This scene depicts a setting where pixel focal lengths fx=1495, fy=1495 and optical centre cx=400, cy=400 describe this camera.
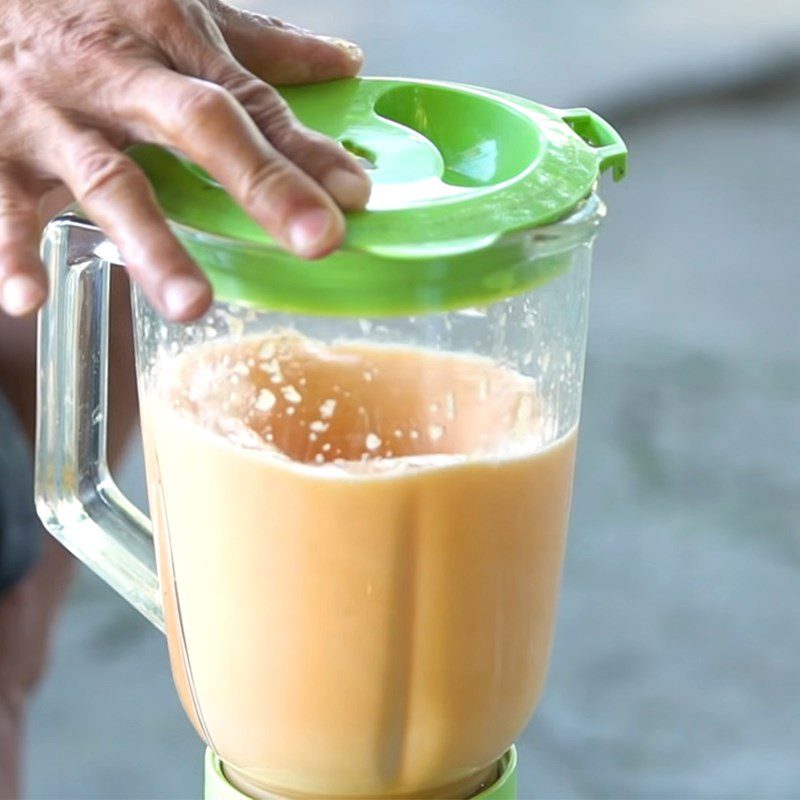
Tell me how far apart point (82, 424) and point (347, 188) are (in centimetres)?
19

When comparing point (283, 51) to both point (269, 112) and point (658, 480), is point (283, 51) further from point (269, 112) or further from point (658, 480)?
point (658, 480)

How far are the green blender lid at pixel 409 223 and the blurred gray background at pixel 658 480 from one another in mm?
1096

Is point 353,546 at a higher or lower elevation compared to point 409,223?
lower

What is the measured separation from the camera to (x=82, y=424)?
63 cm

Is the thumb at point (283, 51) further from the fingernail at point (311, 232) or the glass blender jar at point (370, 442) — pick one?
the fingernail at point (311, 232)

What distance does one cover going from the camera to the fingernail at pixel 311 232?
1.57 feet

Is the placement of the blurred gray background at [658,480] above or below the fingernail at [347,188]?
below

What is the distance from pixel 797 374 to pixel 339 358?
1722 millimetres

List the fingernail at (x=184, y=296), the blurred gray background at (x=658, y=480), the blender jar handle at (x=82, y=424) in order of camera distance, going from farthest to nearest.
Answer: the blurred gray background at (x=658, y=480), the blender jar handle at (x=82, y=424), the fingernail at (x=184, y=296)

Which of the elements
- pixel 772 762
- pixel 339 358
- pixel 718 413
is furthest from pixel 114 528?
pixel 718 413

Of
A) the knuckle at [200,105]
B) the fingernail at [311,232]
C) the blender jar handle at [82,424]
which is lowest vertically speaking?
the blender jar handle at [82,424]

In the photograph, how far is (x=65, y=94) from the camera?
550mm

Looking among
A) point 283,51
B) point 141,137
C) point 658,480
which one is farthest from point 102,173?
point 658,480

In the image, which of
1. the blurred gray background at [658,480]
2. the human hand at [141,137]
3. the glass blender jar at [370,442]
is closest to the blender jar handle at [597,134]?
the glass blender jar at [370,442]
